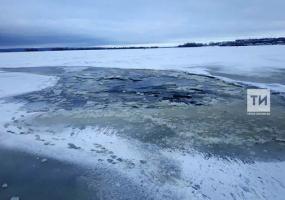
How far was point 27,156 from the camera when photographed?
4523 mm

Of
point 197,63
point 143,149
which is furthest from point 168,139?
point 197,63

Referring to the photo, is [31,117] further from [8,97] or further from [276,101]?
[276,101]

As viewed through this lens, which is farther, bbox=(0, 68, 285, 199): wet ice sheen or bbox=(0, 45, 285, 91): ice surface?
bbox=(0, 45, 285, 91): ice surface

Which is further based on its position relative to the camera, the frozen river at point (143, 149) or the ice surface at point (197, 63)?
the ice surface at point (197, 63)

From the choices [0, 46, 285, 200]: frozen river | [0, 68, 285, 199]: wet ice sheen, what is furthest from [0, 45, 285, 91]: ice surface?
[0, 46, 285, 200]: frozen river

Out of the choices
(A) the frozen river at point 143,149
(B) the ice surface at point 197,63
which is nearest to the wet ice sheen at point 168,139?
(A) the frozen river at point 143,149

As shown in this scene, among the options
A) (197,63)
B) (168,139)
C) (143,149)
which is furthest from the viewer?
(197,63)

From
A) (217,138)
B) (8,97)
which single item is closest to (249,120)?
(217,138)

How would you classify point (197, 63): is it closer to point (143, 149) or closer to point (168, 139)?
point (168, 139)

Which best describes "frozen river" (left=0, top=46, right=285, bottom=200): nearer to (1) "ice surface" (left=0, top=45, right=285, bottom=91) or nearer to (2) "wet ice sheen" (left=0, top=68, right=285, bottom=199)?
(2) "wet ice sheen" (left=0, top=68, right=285, bottom=199)

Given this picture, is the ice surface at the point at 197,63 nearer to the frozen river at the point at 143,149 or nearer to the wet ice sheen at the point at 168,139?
the wet ice sheen at the point at 168,139

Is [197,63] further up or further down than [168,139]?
further up

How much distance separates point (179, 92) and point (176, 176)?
6.15m

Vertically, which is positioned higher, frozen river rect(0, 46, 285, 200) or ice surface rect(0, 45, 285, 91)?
ice surface rect(0, 45, 285, 91)
